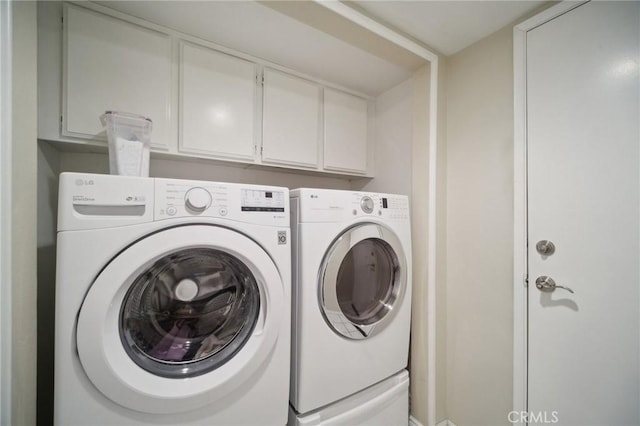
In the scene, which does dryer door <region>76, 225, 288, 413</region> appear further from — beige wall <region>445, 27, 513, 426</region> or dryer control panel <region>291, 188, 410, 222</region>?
beige wall <region>445, 27, 513, 426</region>

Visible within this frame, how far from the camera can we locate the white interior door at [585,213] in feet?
2.86

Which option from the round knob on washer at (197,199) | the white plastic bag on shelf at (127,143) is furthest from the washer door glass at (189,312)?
the white plastic bag on shelf at (127,143)

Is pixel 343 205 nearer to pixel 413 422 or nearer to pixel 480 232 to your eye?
pixel 480 232

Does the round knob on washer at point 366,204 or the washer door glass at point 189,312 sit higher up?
the round knob on washer at point 366,204

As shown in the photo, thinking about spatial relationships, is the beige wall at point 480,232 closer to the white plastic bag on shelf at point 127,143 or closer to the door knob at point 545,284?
the door knob at point 545,284


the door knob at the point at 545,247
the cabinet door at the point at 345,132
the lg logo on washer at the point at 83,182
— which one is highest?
the cabinet door at the point at 345,132

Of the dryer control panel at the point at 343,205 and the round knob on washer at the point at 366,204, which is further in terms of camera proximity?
the round knob on washer at the point at 366,204

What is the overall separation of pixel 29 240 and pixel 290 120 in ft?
4.05

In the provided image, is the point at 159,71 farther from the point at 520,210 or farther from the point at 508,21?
the point at 520,210

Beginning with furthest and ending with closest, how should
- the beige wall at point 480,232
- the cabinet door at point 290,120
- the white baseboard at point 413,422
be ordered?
the cabinet door at point 290,120 → the white baseboard at point 413,422 → the beige wall at point 480,232

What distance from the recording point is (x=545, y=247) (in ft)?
3.48

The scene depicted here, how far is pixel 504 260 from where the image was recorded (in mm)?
1186

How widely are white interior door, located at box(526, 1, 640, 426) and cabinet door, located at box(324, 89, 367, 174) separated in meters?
0.95

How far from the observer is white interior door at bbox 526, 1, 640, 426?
87 cm
